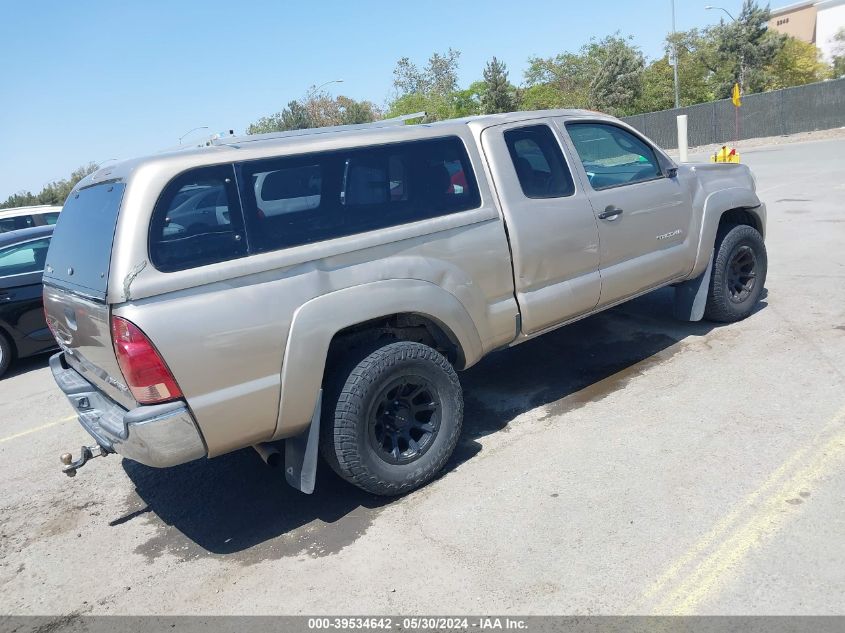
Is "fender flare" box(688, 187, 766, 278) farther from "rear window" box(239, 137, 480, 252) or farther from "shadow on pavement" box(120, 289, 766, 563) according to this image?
"rear window" box(239, 137, 480, 252)

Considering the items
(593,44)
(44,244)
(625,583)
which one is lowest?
(625,583)

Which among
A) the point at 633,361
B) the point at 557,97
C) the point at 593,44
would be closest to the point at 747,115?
the point at 557,97

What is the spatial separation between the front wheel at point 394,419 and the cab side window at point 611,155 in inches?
76.7

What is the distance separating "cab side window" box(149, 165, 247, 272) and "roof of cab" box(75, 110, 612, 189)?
3.2 inches

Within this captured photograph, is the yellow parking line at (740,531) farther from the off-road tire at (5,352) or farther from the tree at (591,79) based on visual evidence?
the tree at (591,79)

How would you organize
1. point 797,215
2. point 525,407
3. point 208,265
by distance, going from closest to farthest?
1. point 208,265
2. point 525,407
3. point 797,215

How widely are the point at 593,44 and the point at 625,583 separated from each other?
60.0m

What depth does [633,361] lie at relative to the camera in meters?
5.41

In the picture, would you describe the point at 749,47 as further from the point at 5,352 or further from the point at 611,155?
the point at 5,352

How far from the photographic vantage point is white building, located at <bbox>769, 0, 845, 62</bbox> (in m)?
80.2

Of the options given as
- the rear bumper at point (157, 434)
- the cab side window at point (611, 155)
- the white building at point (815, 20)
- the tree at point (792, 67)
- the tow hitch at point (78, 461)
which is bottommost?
the tow hitch at point (78, 461)

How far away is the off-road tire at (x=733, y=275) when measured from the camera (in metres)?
5.65

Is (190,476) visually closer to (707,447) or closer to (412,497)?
(412,497)

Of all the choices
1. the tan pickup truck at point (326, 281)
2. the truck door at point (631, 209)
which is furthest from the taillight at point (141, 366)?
the truck door at point (631, 209)
